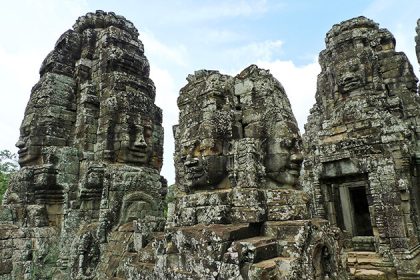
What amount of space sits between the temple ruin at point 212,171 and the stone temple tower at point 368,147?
4 centimetres

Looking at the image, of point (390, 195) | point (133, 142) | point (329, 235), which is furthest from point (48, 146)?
point (390, 195)

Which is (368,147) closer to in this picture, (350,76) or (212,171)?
(350,76)

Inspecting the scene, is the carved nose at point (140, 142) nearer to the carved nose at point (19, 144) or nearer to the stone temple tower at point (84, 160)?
the stone temple tower at point (84, 160)

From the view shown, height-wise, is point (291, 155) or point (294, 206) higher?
point (291, 155)

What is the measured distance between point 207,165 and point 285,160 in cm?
106

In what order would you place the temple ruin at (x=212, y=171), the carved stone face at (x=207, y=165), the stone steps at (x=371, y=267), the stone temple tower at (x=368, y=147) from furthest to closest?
the stone temple tower at (x=368, y=147)
the stone steps at (x=371, y=267)
the carved stone face at (x=207, y=165)
the temple ruin at (x=212, y=171)

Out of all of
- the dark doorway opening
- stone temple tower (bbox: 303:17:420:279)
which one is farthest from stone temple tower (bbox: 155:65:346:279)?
the dark doorway opening

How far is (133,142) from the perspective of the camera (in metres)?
7.15

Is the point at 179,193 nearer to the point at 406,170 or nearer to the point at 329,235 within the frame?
the point at 329,235

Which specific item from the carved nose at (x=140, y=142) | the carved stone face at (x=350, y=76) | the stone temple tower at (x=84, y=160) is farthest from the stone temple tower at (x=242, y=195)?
the carved stone face at (x=350, y=76)

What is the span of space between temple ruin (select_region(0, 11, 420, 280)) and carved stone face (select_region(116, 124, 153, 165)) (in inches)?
1.2

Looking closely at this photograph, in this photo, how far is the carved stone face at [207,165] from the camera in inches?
169

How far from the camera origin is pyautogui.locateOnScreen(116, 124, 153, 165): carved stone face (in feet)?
23.0

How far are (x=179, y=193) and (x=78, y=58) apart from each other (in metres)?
5.40
